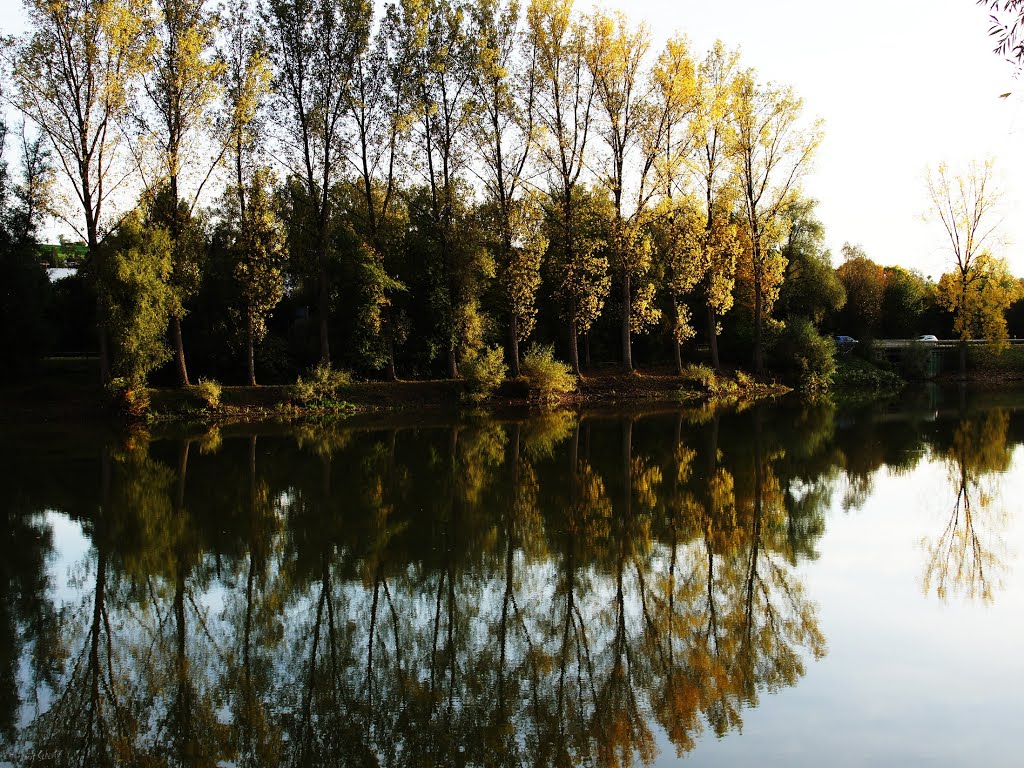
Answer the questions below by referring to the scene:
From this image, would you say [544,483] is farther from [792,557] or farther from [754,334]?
[754,334]

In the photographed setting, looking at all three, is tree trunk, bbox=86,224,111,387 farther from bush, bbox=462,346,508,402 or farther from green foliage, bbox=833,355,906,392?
green foliage, bbox=833,355,906,392

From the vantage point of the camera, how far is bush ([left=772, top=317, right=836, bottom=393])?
39719 millimetres

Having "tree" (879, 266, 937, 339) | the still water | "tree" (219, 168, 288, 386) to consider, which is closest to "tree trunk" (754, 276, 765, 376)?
"tree" (219, 168, 288, 386)

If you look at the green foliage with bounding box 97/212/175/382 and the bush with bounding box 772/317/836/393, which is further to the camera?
the bush with bounding box 772/317/836/393

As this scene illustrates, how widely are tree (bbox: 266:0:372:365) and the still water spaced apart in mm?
16914

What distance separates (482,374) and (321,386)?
19.6 ft

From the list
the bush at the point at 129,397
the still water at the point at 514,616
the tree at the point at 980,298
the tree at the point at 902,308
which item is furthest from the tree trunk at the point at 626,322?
the tree at the point at 902,308

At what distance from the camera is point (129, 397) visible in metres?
26.6

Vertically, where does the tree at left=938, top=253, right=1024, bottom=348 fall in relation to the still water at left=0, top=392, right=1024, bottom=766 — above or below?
above

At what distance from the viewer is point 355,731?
604cm

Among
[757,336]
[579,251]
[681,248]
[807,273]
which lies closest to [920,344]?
[807,273]

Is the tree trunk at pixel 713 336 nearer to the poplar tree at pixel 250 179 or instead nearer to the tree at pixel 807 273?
the tree at pixel 807 273

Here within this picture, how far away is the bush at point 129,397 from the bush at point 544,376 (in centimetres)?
1366

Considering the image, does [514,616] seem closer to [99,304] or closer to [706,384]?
[99,304]
